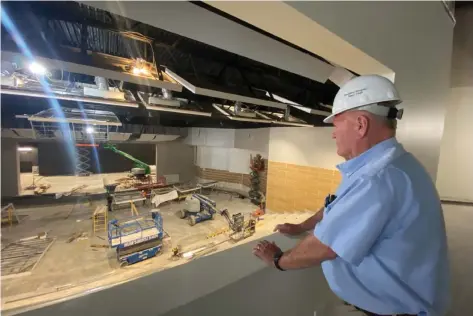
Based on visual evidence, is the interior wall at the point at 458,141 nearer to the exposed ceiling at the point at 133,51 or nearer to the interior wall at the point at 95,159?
the exposed ceiling at the point at 133,51

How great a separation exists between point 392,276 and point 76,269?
3.20 metres

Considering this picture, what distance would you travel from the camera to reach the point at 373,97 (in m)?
0.76

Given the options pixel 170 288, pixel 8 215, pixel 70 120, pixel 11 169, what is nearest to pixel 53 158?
pixel 11 169

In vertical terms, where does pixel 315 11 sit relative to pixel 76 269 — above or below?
above

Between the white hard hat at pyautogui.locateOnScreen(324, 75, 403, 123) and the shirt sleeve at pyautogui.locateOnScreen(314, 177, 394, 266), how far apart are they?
0.28m

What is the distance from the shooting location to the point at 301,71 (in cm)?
119

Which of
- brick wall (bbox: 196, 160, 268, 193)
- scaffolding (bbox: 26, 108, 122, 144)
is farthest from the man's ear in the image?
brick wall (bbox: 196, 160, 268, 193)

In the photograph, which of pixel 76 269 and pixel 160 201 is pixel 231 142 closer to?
pixel 160 201

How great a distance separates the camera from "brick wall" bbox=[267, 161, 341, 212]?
4.17 m

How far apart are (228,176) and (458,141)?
516 centimetres

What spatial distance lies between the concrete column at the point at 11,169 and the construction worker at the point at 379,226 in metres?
6.31

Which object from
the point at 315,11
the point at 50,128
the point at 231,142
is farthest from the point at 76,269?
the point at 231,142

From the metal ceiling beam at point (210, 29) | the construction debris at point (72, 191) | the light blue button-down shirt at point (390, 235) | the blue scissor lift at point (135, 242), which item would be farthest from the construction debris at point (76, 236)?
the light blue button-down shirt at point (390, 235)

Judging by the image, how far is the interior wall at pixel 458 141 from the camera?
338 centimetres
